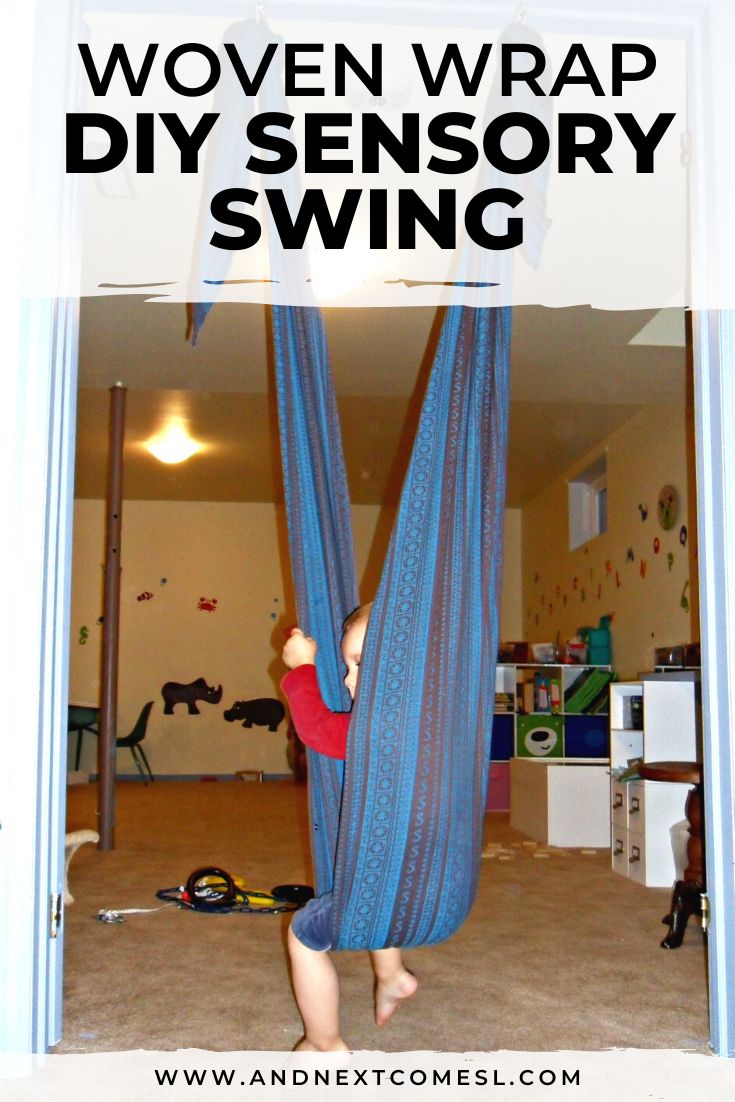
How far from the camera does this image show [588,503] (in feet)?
21.2

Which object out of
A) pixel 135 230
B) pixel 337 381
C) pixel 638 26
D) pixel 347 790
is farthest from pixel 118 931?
pixel 337 381

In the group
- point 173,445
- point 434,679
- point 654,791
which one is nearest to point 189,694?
point 173,445

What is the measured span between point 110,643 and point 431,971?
2.36 metres

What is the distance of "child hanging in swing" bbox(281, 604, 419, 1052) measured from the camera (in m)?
1.52

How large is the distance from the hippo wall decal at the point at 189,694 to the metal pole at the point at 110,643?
3.61 meters

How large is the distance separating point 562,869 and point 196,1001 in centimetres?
207

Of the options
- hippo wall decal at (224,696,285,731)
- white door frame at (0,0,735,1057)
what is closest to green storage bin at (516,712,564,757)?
hippo wall decal at (224,696,285,731)

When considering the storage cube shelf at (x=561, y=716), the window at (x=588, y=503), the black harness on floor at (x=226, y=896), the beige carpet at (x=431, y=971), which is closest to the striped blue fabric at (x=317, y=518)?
the beige carpet at (x=431, y=971)

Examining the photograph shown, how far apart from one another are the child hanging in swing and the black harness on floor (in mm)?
1309

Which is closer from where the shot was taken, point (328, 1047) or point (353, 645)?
point (328, 1047)

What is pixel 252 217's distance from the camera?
208 cm

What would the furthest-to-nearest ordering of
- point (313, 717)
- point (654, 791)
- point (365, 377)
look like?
point (365, 377)
point (654, 791)
point (313, 717)

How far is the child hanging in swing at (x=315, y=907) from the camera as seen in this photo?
152 cm

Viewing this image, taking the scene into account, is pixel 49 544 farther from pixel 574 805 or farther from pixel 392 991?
pixel 574 805
